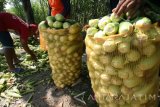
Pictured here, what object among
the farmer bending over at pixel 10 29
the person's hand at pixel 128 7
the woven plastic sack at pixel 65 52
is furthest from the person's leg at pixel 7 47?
the person's hand at pixel 128 7

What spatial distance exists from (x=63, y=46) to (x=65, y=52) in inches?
3.5

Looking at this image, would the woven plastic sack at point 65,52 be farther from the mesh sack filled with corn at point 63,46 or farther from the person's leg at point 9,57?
the person's leg at point 9,57

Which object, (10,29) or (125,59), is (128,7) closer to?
(125,59)

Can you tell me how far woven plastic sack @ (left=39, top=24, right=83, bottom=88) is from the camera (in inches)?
147

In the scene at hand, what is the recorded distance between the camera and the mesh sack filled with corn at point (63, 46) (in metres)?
3.74

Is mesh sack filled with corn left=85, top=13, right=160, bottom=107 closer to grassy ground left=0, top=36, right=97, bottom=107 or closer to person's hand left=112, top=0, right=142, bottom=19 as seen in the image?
person's hand left=112, top=0, right=142, bottom=19

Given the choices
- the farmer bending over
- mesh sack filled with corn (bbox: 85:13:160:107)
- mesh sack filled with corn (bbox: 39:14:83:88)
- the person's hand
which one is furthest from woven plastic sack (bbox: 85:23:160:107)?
the farmer bending over

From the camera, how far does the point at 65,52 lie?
12.6ft

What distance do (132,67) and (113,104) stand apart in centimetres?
48

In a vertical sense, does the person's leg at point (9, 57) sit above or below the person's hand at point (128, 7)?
below

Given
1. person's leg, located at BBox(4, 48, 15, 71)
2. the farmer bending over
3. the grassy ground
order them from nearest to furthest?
the grassy ground, the farmer bending over, person's leg, located at BBox(4, 48, 15, 71)

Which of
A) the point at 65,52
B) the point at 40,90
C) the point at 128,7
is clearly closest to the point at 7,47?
the point at 40,90

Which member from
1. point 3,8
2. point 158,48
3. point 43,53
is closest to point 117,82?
point 158,48

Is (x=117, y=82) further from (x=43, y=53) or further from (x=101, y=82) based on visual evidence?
(x=43, y=53)
